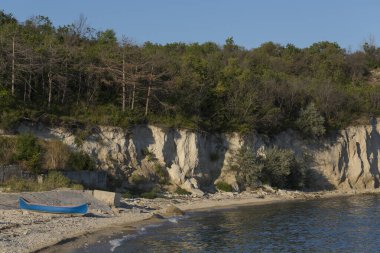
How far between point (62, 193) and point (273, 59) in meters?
64.6

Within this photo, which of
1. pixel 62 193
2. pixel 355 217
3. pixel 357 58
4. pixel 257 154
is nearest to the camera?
pixel 62 193

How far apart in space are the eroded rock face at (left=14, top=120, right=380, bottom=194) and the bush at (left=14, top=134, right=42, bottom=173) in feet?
10.1

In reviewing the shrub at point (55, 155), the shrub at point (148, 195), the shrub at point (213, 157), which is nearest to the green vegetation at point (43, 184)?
the shrub at point (55, 155)

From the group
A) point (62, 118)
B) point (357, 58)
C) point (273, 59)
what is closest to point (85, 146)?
point (62, 118)

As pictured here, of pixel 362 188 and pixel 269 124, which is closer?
pixel 269 124

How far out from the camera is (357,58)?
102250 millimetres

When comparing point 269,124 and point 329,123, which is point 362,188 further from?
point 269,124

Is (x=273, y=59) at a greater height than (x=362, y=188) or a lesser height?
greater

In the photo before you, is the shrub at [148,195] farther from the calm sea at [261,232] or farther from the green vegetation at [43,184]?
the green vegetation at [43,184]

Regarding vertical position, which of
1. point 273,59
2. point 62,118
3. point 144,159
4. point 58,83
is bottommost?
point 144,159

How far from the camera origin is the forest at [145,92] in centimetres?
4325

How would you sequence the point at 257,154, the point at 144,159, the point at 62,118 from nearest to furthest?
the point at 62,118, the point at 144,159, the point at 257,154

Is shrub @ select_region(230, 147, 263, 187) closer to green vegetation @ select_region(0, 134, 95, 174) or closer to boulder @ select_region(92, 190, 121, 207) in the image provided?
green vegetation @ select_region(0, 134, 95, 174)

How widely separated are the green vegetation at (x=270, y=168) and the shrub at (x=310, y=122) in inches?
201
